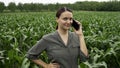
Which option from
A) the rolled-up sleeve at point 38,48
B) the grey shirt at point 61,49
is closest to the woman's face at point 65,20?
the grey shirt at point 61,49

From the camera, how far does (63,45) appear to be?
10.7 ft

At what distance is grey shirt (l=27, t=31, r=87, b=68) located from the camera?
10.7 ft

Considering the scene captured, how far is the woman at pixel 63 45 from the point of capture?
3.23 metres

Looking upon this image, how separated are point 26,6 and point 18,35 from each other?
6108 cm

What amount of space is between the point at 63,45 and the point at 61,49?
49 millimetres

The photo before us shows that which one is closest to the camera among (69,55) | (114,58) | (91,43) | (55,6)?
(69,55)

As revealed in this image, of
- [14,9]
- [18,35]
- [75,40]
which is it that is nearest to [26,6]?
[14,9]

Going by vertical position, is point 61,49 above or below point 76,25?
below

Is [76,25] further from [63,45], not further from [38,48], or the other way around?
[38,48]

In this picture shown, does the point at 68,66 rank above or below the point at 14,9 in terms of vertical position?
above

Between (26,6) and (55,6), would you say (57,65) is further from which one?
(55,6)

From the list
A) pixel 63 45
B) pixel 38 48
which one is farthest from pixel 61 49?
pixel 38 48

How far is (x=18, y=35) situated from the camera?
8.28 metres

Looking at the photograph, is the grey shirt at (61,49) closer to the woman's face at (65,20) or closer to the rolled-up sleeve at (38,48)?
the rolled-up sleeve at (38,48)
